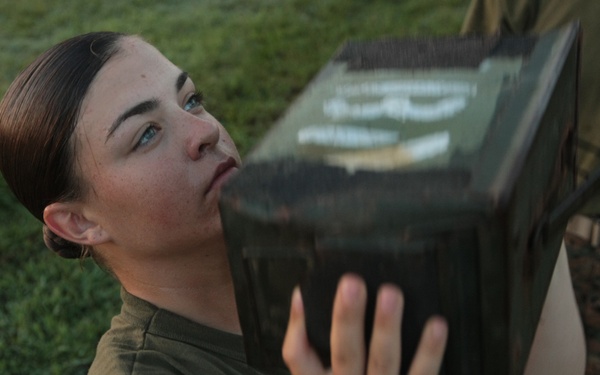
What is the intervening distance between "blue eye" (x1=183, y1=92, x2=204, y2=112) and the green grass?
5.00 ft

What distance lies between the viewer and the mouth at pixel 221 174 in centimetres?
140

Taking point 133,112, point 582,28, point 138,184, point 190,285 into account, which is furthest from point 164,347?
point 582,28

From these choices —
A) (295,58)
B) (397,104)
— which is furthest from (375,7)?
(397,104)

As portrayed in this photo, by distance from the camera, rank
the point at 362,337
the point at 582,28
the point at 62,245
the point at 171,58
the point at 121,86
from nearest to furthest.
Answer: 1. the point at 362,337
2. the point at 121,86
3. the point at 62,245
4. the point at 582,28
5. the point at 171,58

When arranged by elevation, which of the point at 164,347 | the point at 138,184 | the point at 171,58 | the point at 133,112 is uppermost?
the point at 133,112

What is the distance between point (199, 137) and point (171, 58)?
11.3 ft

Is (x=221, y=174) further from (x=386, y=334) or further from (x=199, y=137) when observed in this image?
(x=386, y=334)

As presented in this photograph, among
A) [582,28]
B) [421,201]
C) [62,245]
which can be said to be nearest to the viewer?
[421,201]

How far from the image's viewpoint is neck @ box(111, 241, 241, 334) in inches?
59.0

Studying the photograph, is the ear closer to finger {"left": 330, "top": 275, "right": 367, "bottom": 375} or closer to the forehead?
the forehead

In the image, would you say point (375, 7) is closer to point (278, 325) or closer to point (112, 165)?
point (112, 165)

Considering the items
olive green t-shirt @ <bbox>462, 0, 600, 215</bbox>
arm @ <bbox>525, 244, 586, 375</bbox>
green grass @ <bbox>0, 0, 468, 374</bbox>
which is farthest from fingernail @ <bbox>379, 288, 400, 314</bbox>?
green grass @ <bbox>0, 0, 468, 374</bbox>

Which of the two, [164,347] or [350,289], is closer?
[350,289]

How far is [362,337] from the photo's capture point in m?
0.95
